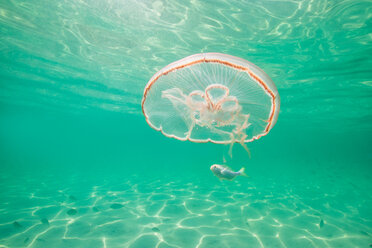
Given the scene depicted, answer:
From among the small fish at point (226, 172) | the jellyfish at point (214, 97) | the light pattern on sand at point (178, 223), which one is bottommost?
the light pattern on sand at point (178, 223)

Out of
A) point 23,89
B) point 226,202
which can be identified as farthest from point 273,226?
point 23,89

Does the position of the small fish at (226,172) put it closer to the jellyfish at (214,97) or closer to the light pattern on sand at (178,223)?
the light pattern on sand at (178,223)

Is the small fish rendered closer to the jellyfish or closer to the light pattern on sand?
the light pattern on sand

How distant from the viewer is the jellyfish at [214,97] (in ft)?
6.80

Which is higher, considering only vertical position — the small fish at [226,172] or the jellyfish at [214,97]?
the jellyfish at [214,97]

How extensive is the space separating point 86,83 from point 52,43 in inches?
240

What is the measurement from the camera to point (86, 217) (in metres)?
6.24

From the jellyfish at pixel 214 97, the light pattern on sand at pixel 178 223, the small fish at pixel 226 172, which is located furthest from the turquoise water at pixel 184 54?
the jellyfish at pixel 214 97

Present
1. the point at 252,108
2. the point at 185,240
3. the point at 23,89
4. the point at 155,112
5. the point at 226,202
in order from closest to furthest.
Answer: the point at 252,108, the point at 155,112, the point at 185,240, the point at 226,202, the point at 23,89

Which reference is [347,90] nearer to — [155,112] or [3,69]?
[155,112]

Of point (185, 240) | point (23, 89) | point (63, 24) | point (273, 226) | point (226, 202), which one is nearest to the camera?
point (185, 240)

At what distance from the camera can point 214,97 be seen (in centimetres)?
271

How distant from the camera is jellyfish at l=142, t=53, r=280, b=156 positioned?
2.07 meters

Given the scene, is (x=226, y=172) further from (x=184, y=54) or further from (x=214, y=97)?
(x=184, y=54)
